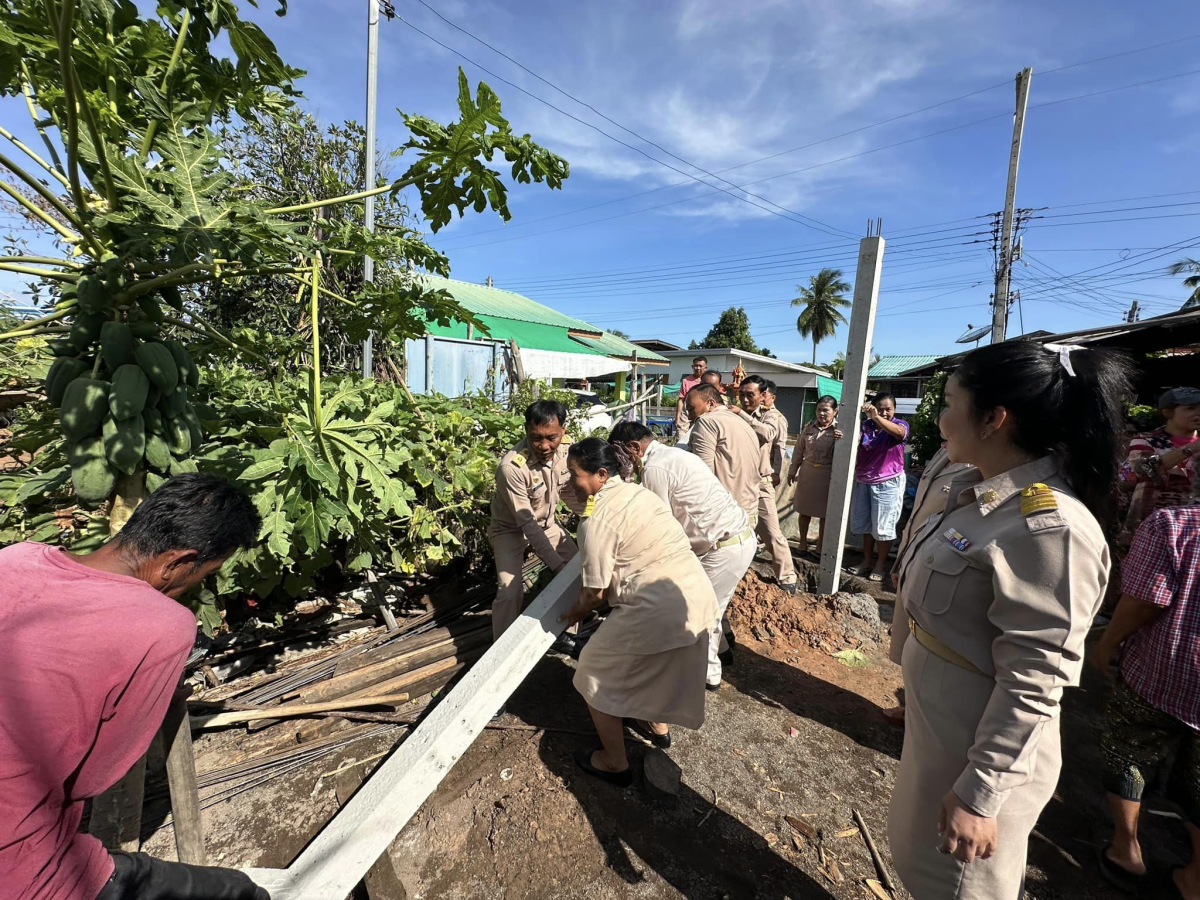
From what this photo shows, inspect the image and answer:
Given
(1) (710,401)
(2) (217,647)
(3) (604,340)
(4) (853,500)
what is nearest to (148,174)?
(2) (217,647)

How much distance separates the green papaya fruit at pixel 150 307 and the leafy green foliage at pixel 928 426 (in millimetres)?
10069

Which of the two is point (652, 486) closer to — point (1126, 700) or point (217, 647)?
point (1126, 700)

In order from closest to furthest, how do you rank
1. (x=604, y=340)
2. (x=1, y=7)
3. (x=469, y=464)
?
(x=1, y=7) → (x=469, y=464) → (x=604, y=340)

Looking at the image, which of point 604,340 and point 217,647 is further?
point 604,340

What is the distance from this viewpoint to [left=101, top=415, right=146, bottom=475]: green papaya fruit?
162cm

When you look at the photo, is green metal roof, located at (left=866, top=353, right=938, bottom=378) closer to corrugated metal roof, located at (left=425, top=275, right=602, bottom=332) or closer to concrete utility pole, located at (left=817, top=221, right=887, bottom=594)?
corrugated metal roof, located at (left=425, top=275, right=602, bottom=332)

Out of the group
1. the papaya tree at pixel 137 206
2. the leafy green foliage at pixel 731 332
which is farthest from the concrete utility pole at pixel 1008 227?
the leafy green foliage at pixel 731 332

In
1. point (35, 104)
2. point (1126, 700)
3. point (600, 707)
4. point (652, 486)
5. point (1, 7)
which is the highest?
point (1, 7)

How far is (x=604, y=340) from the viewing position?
73.9 ft

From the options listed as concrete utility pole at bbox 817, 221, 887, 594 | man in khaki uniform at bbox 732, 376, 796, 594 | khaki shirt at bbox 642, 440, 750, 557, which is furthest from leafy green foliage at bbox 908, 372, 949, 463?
khaki shirt at bbox 642, 440, 750, 557

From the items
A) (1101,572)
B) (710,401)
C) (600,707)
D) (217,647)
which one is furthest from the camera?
(710,401)

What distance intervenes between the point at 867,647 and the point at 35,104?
586cm

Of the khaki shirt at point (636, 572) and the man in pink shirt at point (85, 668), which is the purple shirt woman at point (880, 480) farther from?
the man in pink shirt at point (85, 668)

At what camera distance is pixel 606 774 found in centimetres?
293
